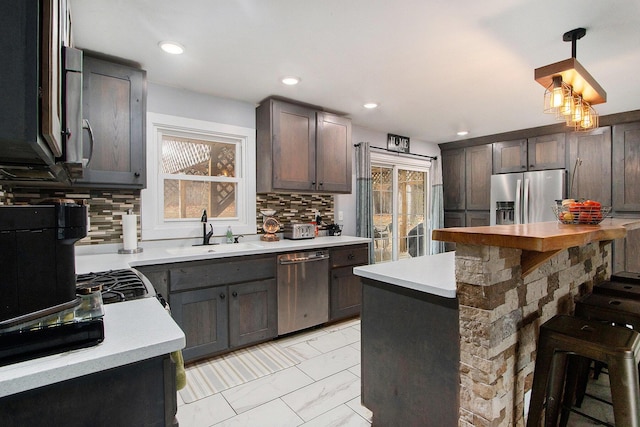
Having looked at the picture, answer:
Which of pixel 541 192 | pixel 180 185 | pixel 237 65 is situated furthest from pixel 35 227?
pixel 541 192

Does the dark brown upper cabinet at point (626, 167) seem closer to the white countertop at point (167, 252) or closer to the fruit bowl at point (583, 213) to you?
the fruit bowl at point (583, 213)

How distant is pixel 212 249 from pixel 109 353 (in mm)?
2067

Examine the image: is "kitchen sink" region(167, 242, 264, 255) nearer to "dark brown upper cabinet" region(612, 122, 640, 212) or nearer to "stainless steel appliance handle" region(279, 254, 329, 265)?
"stainless steel appliance handle" region(279, 254, 329, 265)

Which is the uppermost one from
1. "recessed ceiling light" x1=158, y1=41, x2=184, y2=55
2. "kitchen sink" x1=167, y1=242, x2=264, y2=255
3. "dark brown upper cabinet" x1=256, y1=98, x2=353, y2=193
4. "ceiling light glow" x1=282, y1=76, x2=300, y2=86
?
"ceiling light glow" x1=282, y1=76, x2=300, y2=86

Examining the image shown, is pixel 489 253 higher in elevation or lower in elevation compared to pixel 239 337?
higher

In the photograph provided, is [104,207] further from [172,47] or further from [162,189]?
[172,47]

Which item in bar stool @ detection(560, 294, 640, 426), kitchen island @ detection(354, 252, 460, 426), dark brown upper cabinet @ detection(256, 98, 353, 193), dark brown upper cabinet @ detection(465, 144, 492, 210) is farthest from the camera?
dark brown upper cabinet @ detection(465, 144, 492, 210)

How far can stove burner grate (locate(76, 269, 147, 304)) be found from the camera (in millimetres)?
1304

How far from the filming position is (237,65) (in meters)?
2.47

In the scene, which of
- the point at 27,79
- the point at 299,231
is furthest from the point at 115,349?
the point at 299,231

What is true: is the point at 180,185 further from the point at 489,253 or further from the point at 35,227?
the point at 489,253

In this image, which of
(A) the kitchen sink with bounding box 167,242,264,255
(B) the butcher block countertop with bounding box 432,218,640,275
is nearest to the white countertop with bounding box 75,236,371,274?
(A) the kitchen sink with bounding box 167,242,264,255

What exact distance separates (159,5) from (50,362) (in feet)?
5.96

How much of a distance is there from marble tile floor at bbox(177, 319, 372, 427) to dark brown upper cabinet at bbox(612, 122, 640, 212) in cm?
369
